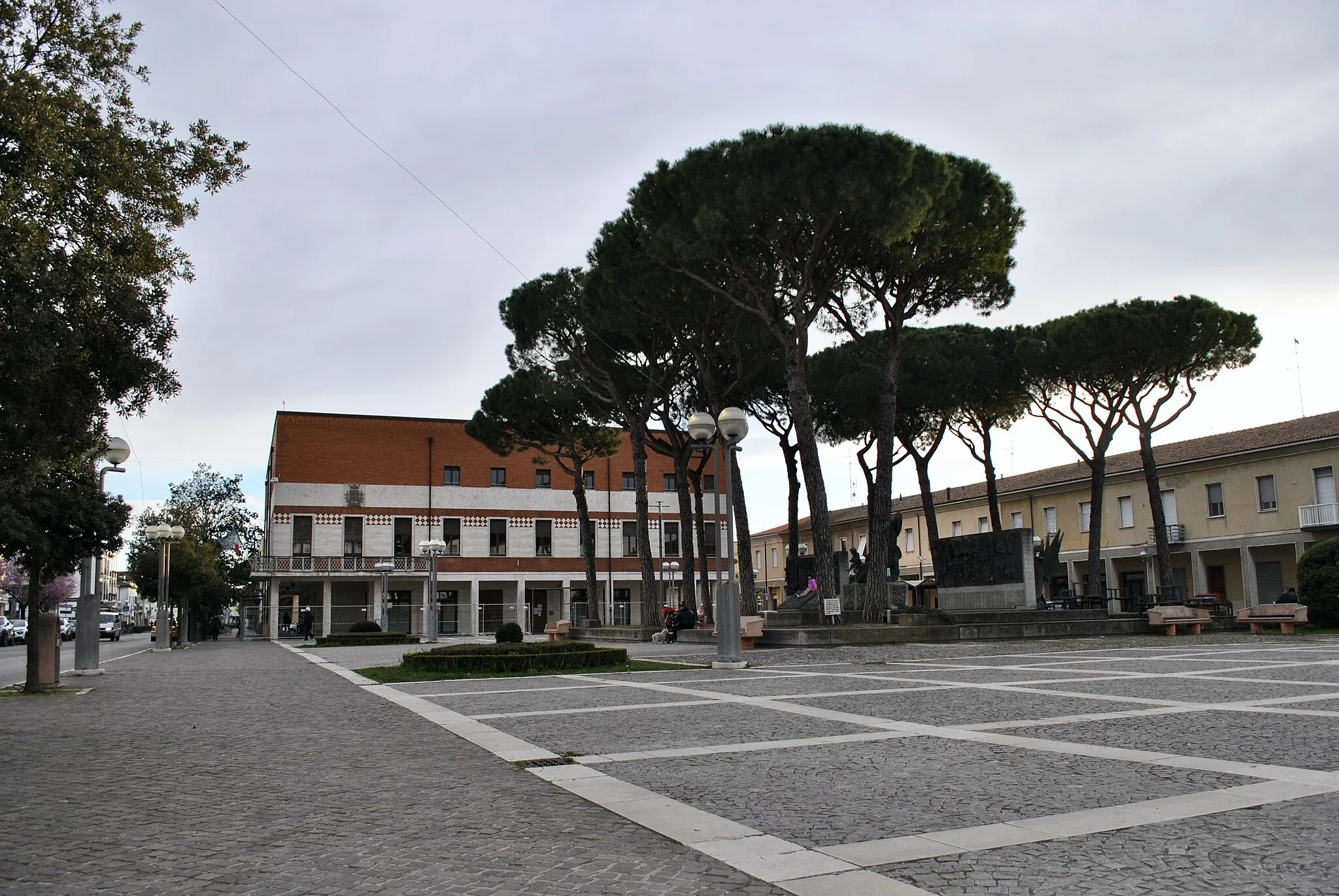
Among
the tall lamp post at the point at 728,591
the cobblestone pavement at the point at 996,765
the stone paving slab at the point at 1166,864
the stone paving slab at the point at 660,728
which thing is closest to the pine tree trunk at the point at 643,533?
the tall lamp post at the point at 728,591

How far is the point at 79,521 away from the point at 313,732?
7842mm

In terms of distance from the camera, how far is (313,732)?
8719mm

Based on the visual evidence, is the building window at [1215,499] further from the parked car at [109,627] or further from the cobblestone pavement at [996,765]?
the parked car at [109,627]

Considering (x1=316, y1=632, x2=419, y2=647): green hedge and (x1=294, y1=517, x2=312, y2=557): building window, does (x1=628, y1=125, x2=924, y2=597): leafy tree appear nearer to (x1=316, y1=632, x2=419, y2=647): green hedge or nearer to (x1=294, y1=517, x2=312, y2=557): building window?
(x1=316, y1=632, x2=419, y2=647): green hedge

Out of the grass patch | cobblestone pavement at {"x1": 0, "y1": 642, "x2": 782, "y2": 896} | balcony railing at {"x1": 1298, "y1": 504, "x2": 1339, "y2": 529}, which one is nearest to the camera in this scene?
cobblestone pavement at {"x1": 0, "y1": 642, "x2": 782, "y2": 896}

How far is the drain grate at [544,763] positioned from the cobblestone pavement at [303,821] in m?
0.11

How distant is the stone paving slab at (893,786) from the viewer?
4.95m

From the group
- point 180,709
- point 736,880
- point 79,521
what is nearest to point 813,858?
point 736,880

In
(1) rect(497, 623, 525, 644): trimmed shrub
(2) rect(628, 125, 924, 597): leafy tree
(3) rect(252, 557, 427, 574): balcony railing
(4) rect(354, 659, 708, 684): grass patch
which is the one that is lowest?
(4) rect(354, 659, 708, 684): grass patch

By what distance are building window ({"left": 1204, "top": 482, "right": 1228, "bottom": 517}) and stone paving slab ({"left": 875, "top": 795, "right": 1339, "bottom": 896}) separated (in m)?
43.0

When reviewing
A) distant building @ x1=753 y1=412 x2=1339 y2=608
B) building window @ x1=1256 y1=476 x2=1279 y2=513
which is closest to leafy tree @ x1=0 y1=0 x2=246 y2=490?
distant building @ x1=753 y1=412 x2=1339 y2=608

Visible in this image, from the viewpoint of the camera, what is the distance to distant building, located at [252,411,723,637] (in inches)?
2032

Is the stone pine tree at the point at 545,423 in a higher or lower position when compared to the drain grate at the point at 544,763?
higher

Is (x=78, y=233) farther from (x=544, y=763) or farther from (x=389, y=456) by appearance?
(x=389, y=456)
